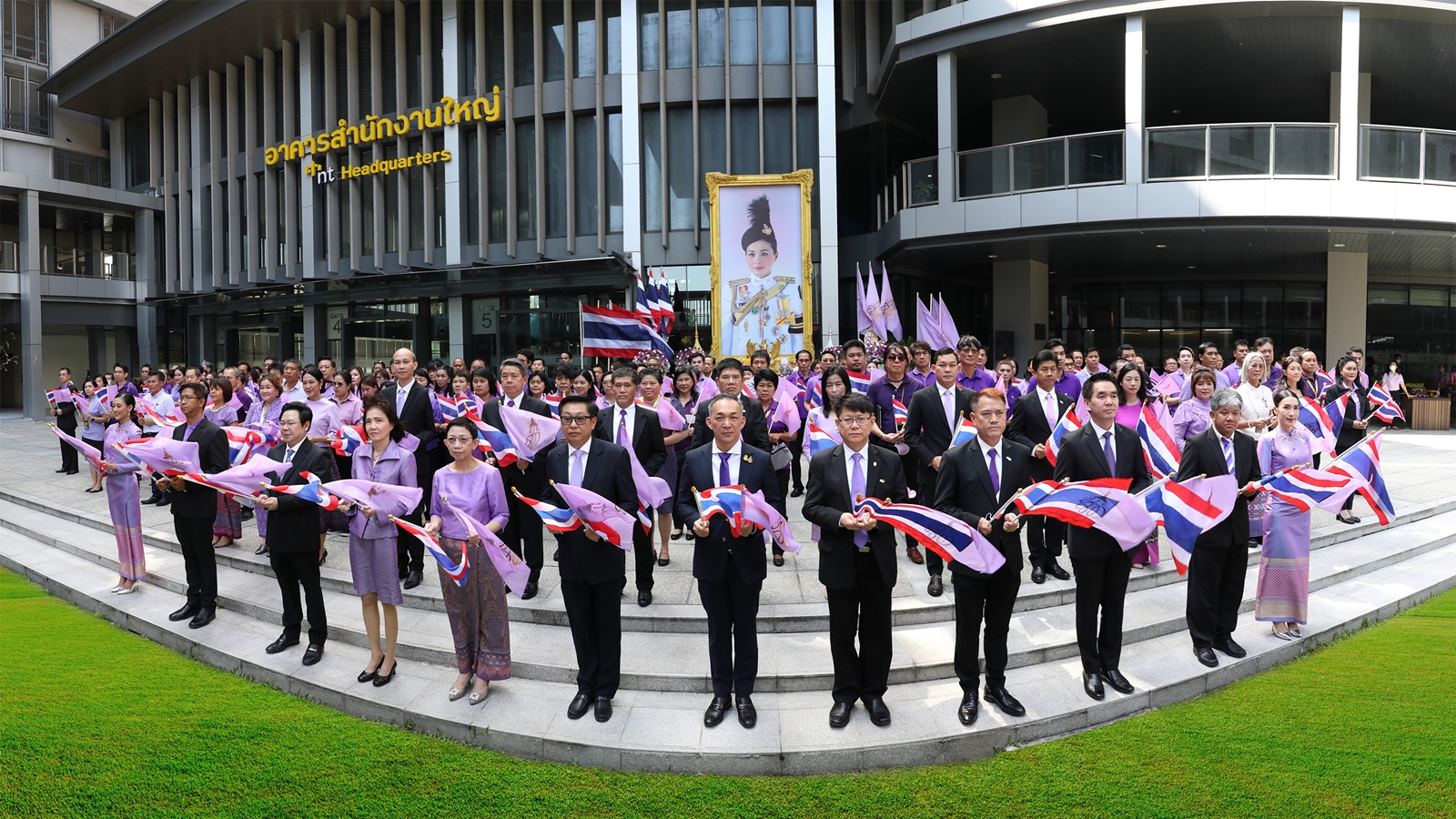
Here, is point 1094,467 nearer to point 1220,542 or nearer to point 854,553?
point 1220,542

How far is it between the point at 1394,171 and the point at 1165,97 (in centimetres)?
735

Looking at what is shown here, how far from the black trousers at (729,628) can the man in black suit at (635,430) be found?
70.2 inches

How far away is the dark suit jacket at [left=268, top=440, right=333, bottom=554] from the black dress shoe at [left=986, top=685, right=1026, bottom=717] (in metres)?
5.25

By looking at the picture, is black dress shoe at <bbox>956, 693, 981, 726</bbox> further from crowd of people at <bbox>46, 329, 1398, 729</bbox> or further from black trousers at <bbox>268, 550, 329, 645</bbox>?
black trousers at <bbox>268, 550, 329, 645</bbox>

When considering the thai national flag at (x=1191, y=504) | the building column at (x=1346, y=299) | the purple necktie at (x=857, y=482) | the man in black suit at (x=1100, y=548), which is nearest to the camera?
the purple necktie at (x=857, y=482)

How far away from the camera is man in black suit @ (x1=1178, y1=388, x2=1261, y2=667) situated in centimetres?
604

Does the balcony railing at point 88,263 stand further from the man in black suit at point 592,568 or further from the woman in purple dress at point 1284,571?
the woman in purple dress at point 1284,571

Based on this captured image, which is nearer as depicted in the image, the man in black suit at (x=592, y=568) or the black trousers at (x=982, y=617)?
the black trousers at (x=982, y=617)

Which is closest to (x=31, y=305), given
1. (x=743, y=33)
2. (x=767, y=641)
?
(x=743, y=33)

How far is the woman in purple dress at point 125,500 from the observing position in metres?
8.23

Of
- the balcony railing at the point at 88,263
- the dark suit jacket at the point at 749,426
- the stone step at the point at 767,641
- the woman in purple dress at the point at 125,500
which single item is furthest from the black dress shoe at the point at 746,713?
the balcony railing at the point at 88,263

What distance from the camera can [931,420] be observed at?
24.6 ft

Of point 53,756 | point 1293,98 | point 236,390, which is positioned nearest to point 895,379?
point 53,756

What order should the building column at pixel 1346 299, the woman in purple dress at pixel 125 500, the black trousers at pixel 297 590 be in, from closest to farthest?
the black trousers at pixel 297 590
the woman in purple dress at pixel 125 500
the building column at pixel 1346 299
